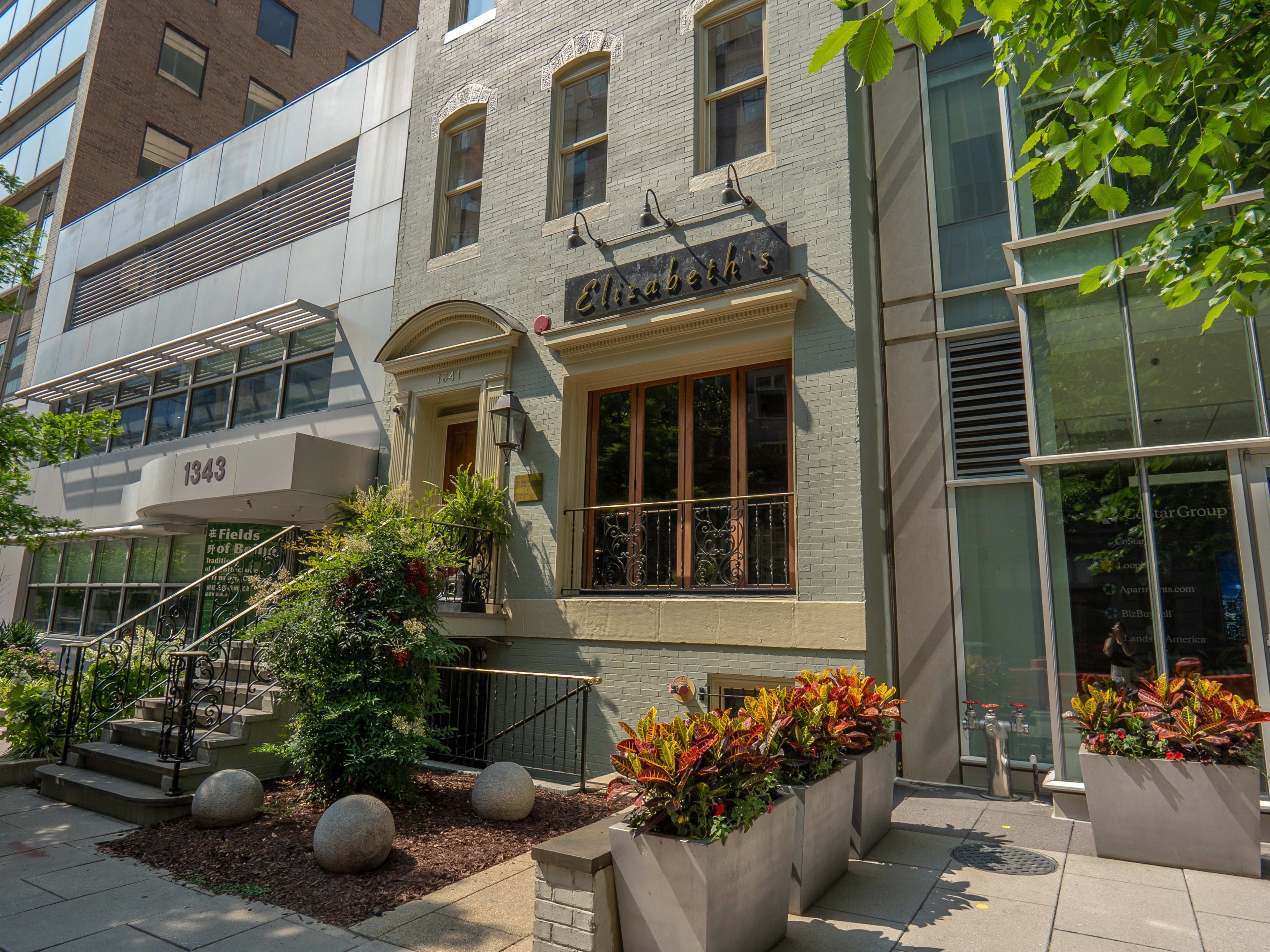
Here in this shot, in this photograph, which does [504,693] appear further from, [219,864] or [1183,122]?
[1183,122]

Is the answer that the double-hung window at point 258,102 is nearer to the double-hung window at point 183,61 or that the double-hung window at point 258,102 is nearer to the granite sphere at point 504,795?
the double-hung window at point 183,61

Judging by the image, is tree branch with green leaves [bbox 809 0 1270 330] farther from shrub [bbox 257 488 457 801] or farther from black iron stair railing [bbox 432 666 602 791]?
black iron stair railing [bbox 432 666 602 791]

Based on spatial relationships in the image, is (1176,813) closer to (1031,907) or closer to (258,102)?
(1031,907)

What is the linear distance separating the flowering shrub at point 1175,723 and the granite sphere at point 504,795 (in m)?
4.47

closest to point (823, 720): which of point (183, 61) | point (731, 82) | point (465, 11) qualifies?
A: point (731, 82)

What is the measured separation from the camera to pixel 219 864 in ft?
17.9

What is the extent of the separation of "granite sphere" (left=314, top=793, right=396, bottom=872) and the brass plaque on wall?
5.00m

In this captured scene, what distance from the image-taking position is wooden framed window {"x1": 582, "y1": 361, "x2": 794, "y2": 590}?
8.72m

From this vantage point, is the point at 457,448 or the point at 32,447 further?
the point at 32,447

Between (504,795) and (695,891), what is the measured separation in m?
3.38

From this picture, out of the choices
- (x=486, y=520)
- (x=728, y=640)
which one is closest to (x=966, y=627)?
(x=728, y=640)

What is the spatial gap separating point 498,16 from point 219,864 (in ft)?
40.5

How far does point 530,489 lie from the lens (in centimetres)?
1003

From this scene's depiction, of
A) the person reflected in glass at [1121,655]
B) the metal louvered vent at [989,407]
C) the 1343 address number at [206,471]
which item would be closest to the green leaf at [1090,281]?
the metal louvered vent at [989,407]
